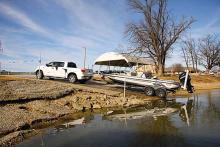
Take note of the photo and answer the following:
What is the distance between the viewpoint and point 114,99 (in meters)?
17.6

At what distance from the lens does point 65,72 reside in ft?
73.8

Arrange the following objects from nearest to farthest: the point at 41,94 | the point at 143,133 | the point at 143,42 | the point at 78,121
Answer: the point at 143,133 → the point at 78,121 → the point at 41,94 → the point at 143,42

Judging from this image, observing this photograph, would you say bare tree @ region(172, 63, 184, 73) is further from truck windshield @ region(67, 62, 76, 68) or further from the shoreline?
the shoreline

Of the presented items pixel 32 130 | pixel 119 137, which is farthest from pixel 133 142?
pixel 32 130

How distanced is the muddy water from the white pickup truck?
9.42 meters

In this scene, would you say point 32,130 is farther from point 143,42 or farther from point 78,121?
point 143,42

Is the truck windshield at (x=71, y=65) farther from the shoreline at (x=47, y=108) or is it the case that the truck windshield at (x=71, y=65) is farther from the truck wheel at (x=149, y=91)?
the truck wheel at (x=149, y=91)

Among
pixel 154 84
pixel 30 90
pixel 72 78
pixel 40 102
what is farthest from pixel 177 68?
pixel 40 102

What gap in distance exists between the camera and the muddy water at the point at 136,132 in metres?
8.27

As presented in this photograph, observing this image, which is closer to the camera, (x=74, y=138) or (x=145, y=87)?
(x=74, y=138)

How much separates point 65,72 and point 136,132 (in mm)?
13866

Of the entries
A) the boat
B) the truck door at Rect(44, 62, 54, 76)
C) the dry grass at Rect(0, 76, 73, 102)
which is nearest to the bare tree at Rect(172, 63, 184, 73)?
the boat

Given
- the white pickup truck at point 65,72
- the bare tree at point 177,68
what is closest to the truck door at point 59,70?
the white pickup truck at point 65,72

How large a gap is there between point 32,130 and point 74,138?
205 cm
